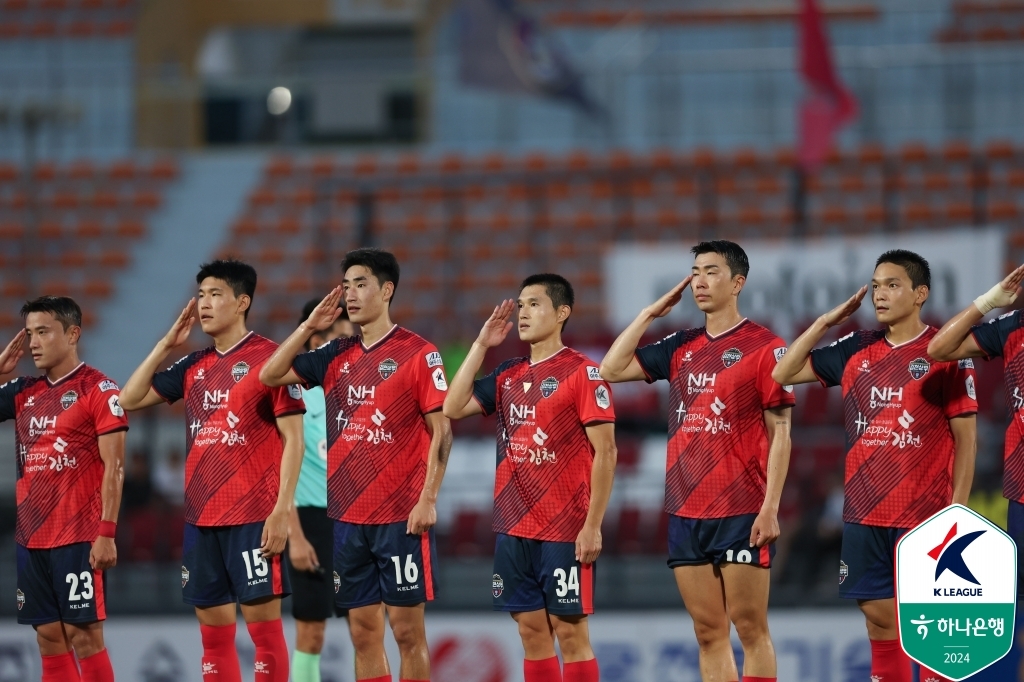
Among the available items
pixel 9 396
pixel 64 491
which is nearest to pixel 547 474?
pixel 64 491

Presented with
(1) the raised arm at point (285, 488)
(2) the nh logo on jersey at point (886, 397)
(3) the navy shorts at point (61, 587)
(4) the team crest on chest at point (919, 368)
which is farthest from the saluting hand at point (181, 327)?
(4) the team crest on chest at point (919, 368)

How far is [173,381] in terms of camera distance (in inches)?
275

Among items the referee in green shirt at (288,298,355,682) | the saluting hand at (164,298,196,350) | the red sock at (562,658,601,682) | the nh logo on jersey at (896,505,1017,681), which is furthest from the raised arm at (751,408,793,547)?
the saluting hand at (164,298,196,350)

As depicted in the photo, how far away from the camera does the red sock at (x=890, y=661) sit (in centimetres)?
630

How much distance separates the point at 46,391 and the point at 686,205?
10463 millimetres

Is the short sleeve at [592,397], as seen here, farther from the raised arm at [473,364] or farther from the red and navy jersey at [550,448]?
the raised arm at [473,364]

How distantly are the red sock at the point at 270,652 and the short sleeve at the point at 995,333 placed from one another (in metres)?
3.56

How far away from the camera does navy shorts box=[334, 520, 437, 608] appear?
6.50 meters

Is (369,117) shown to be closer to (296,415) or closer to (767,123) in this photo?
(767,123)

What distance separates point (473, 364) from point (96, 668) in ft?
8.18

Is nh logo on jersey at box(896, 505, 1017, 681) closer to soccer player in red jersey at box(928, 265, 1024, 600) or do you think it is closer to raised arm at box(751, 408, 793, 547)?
raised arm at box(751, 408, 793, 547)

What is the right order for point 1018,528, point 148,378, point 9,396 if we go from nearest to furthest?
1. point 1018,528
2. point 148,378
3. point 9,396

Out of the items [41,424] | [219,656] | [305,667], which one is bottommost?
[305,667]

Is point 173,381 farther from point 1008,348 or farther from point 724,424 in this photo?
point 1008,348
